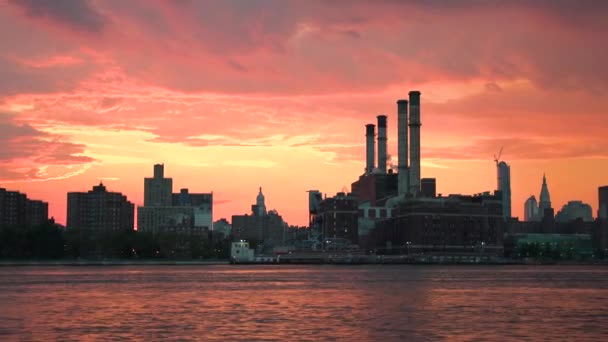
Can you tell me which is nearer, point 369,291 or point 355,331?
point 355,331

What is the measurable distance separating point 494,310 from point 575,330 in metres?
19.2

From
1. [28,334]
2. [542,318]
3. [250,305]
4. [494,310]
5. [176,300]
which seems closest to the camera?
[28,334]

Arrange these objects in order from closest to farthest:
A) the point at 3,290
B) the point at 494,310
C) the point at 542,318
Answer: the point at 542,318
the point at 494,310
the point at 3,290

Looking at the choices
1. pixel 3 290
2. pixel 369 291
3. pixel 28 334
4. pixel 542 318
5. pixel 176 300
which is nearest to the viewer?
pixel 28 334

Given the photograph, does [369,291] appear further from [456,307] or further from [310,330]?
[310,330]

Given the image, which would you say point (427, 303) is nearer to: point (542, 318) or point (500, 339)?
point (542, 318)

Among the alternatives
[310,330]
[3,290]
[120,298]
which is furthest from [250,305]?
[3,290]

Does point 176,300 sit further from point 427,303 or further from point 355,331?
point 355,331

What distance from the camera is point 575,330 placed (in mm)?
73750

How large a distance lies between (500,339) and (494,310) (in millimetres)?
25762

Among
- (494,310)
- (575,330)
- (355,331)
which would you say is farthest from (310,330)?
(494,310)

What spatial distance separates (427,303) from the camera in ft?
337

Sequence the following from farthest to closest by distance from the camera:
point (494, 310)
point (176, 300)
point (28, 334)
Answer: point (176, 300), point (494, 310), point (28, 334)

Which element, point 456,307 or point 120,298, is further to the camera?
point 120,298
